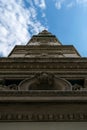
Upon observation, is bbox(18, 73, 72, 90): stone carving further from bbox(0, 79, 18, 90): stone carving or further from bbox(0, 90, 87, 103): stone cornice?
bbox(0, 90, 87, 103): stone cornice

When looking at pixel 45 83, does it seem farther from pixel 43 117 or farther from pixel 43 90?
pixel 43 117

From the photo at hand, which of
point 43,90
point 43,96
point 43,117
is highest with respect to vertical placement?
point 43,90

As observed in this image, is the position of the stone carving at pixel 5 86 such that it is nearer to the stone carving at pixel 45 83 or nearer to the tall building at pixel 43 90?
the tall building at pixel 43 90

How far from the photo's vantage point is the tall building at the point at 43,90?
1338 cm

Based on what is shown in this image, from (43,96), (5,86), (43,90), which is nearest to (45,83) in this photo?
(5,86)

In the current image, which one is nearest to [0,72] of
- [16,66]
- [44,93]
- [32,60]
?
[16,66]

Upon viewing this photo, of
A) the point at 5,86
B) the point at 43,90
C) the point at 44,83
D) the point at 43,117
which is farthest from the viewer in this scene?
the point at 5,86

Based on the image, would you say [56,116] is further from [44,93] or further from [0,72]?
[0,72]

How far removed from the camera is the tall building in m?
13.4

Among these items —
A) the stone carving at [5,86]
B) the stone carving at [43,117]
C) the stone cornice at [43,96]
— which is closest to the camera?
the stone carving at [43,117]

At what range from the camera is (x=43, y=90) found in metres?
14.8

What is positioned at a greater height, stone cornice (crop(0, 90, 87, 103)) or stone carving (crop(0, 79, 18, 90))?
stone carving (crop(0, 79, 18, 90))

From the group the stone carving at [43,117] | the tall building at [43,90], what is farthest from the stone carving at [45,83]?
the stone carving at [43,117]

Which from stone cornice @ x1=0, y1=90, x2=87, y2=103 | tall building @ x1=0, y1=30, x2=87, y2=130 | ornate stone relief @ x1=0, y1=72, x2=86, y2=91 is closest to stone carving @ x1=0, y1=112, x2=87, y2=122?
tall building @ x1=0, y1=30, x2=87, y2=130
